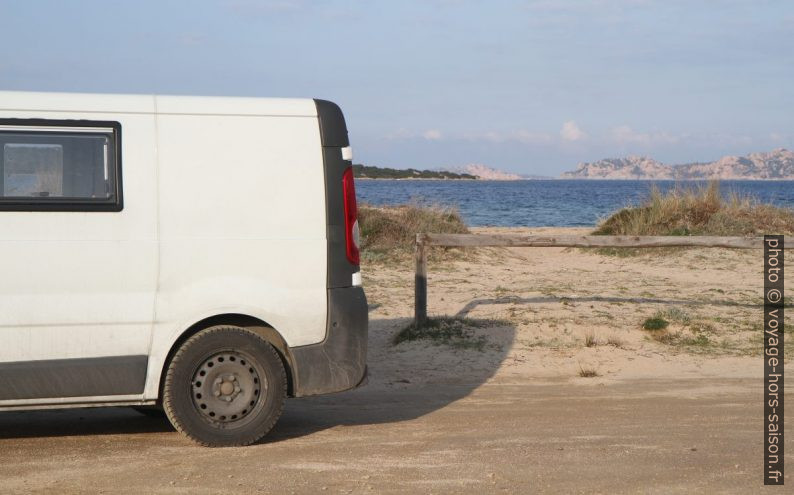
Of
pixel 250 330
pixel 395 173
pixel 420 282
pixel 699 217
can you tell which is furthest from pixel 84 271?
pixel 395 173

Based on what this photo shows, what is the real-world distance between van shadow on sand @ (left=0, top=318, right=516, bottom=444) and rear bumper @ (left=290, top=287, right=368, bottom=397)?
1.93ft

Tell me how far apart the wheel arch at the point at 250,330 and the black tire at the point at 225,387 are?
0.07m

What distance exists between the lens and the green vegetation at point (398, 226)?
1817cm

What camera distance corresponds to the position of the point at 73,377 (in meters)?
6.45

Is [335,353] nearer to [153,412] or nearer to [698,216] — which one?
[153,412]

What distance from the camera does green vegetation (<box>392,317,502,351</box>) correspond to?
36.2ft

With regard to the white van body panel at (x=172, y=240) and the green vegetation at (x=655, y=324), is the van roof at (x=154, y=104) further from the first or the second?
the green vegetation at (x=655, y=324)

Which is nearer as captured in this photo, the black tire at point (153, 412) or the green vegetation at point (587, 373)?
the black tire at point (153, 412)

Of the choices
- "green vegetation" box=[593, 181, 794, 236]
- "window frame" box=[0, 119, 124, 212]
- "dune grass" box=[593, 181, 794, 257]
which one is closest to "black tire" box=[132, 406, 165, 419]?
"window frame" box=[0, 119, 124, 212]

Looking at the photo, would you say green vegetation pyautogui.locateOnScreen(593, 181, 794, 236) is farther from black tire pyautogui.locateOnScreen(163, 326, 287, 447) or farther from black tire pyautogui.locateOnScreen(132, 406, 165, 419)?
black tire pyautogui.locateOnScreen(163, 326, 287, 447)

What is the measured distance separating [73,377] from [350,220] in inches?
86.5

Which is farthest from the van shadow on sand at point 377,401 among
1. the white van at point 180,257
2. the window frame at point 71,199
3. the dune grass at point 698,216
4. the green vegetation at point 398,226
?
the dune grass at point 698,216

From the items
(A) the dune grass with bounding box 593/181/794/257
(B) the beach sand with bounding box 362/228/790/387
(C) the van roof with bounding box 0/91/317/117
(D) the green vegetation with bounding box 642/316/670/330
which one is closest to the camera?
(C) the van roof with bounding box 0/91/317/117

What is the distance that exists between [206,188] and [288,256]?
2.44 feet
